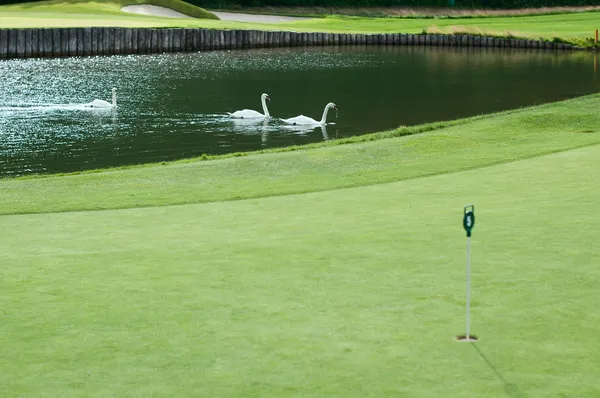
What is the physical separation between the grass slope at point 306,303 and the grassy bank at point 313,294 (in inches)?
0.7

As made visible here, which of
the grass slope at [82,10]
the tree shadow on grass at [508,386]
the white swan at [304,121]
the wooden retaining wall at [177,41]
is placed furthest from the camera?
the grass slope at [82,10]

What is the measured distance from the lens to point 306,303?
22.1 feet

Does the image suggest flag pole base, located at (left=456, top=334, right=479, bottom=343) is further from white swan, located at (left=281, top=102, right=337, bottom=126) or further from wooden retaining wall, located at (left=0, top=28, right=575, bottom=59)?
wooden retaining wall, located at (left=0, top=28, right=575, bottom=59)

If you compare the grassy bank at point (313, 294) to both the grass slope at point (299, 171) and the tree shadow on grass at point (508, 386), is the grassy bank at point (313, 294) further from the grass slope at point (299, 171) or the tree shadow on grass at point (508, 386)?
the grass slope at point (299, 171)

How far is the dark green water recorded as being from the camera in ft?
82.6

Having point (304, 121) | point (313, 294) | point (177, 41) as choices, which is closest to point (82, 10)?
point (177, 41)

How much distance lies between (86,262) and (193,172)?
752 cm

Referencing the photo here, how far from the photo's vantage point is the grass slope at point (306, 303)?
5488mm

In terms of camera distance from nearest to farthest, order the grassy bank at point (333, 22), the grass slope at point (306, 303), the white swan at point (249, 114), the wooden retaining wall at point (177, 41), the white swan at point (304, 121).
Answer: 1. the grass slope at point (306, 303)
2. the white swan at point (304, 121)
3. the white swan at point (249, 114)
4. the wooden retaining wall at point (177, 41)
5. the grassy bank at point (333, 22)

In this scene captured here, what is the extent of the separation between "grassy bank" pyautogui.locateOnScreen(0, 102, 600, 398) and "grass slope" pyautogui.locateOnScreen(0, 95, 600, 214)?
0.81 meters

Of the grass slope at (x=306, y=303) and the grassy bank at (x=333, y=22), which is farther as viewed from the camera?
the grassy bank at (x=333, y=22)

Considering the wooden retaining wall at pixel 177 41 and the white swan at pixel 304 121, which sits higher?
the wooden retaining wall at pixel 177 41

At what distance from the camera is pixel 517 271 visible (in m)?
7.37

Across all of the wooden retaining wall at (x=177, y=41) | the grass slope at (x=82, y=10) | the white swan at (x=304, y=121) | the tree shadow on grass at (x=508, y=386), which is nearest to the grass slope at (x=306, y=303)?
the tree shadow on grass at (x=508, y=386)
